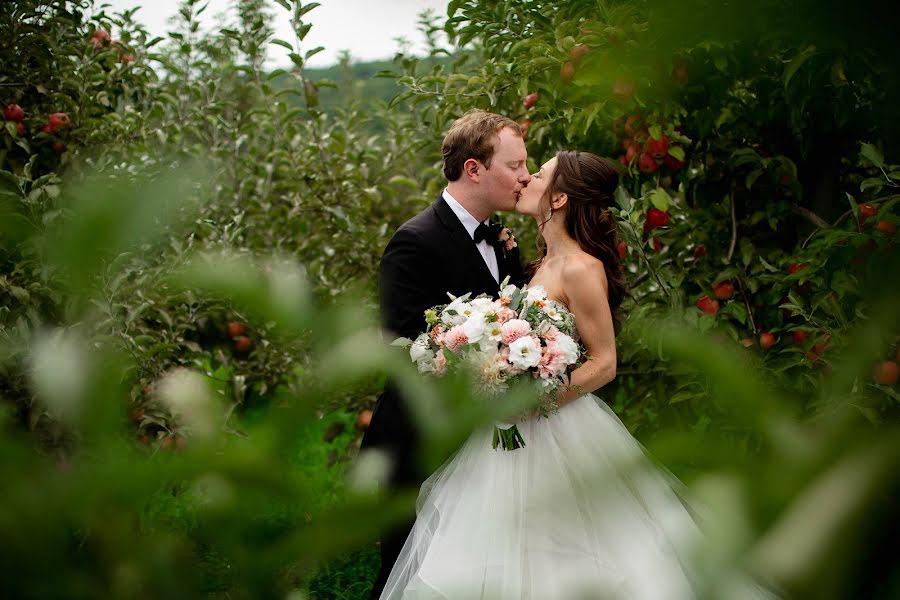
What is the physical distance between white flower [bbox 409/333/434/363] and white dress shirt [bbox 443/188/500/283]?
0.81m

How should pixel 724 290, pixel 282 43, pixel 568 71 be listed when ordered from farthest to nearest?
1. pixel 282 43
2. pixel 724 290
3. pixel 568 71

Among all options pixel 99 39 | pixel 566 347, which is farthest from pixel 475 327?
pixel 99 39

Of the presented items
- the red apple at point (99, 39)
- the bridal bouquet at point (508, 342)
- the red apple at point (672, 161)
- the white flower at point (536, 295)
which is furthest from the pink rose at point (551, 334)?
the red apple at point (99, 39)

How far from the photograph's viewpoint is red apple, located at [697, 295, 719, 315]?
2811mm

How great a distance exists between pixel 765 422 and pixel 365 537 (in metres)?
0.17

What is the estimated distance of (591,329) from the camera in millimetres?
2566

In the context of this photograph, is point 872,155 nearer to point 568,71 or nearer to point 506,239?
point 568,71

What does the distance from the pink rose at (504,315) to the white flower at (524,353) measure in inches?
4.3

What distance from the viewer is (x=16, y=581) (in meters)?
0.31

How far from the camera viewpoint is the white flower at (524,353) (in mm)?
2146

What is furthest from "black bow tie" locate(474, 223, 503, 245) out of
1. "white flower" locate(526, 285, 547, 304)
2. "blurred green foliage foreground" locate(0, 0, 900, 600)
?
"white flower" locate(526, 285, 547, 304)

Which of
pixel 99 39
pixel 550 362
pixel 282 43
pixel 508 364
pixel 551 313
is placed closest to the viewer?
pixel 508 364

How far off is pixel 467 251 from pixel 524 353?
834 millimetres

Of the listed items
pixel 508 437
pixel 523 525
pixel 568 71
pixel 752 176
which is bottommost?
pixel 508 437
